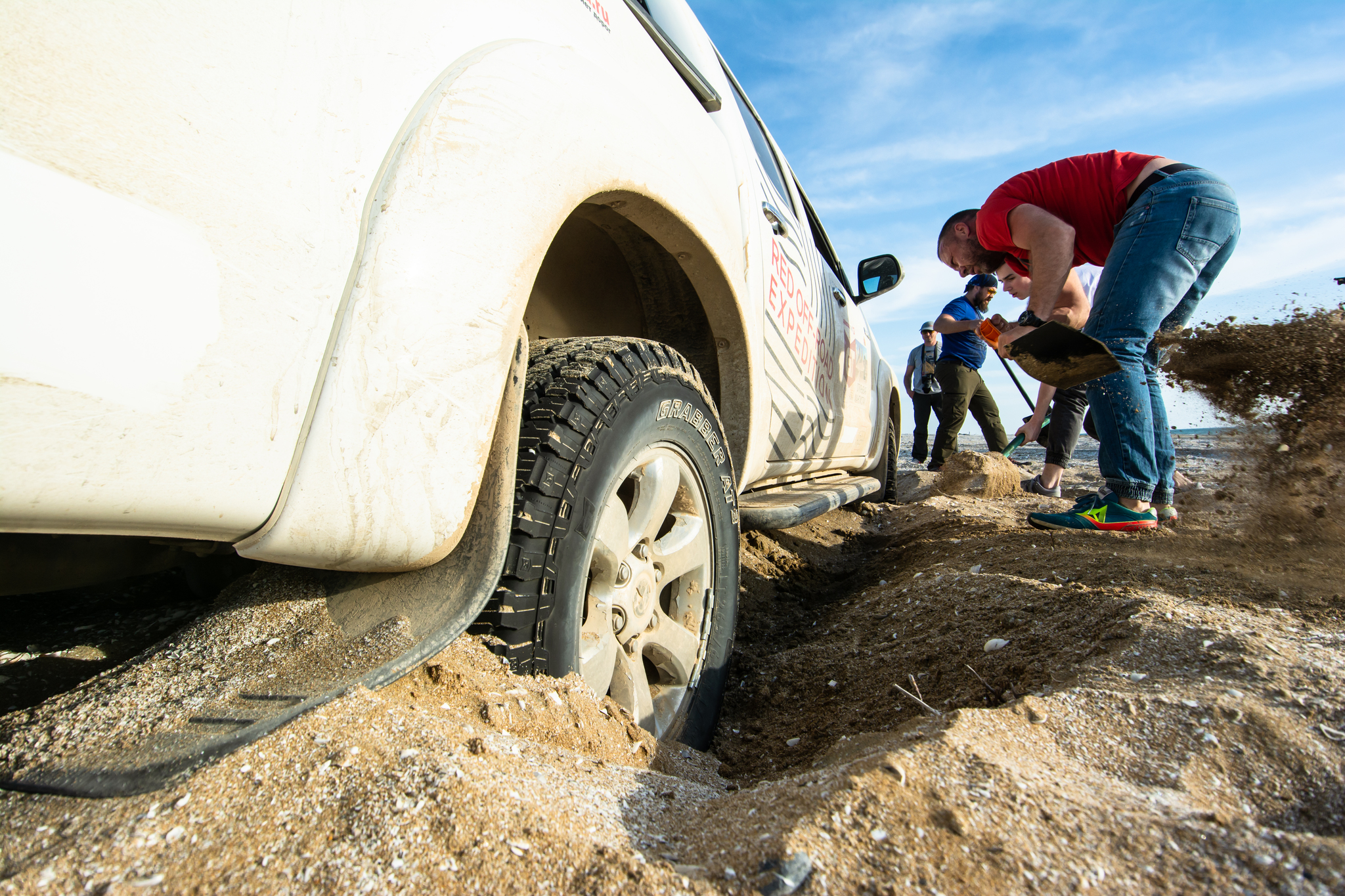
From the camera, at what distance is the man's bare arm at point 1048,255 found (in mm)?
2789

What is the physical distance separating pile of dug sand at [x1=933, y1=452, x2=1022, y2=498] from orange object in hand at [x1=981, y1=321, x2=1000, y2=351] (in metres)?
2.60

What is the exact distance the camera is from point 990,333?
10.6 ft

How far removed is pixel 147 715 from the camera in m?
0.79

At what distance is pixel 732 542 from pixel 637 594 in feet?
1.30

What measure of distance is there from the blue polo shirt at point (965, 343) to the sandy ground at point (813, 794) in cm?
531

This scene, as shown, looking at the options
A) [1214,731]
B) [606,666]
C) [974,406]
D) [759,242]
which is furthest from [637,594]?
[974,406]

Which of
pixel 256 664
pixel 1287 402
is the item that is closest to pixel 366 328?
pixel 256 664

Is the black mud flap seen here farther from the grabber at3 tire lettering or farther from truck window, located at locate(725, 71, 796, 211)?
truck window, located at locate(725, 71, 796, 211)

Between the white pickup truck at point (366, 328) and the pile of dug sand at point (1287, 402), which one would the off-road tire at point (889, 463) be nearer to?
the pile of dug sand at point (1287, 402)

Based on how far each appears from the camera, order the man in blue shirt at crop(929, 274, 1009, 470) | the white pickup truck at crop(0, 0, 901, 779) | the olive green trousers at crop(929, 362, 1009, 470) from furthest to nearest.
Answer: the olive green trousers at crop(929, 362, 1009, 470), the man in blue shirt at crop(929, 274, 1009, 470), the white pickup truck at crop(0, 0, 901, 779)

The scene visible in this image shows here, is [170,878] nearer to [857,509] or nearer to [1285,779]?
[1285,779]

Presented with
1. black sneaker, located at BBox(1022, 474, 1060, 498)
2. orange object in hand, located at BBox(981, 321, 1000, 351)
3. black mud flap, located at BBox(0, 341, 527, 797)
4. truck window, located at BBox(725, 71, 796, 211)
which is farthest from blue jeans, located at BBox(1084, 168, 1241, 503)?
black mud flap, located at BBox(0, 341, 527, 797)

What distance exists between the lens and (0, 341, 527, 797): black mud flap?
0.72 m

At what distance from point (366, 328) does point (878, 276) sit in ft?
12.9
